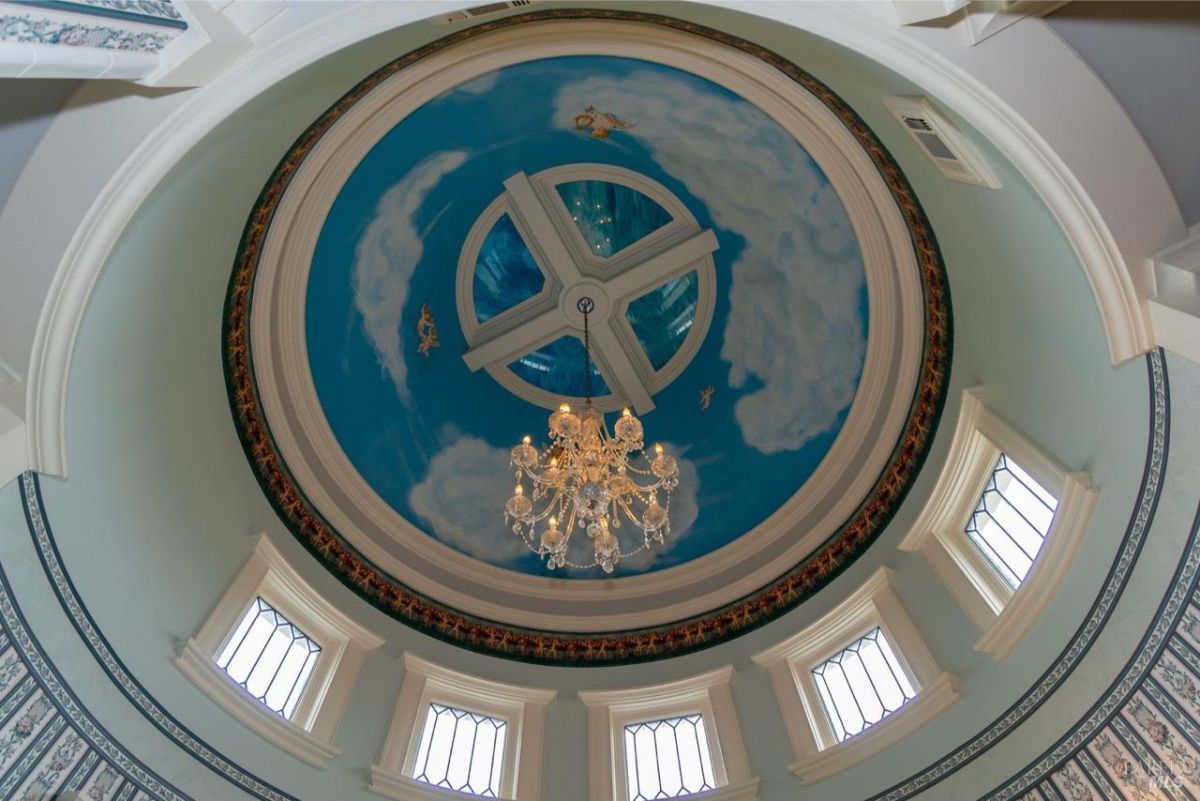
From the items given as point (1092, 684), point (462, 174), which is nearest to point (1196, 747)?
point (1092, 684)

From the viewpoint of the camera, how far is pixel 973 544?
10.3 metres

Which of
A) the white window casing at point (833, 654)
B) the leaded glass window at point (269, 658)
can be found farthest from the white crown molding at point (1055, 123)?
the leaded glass window at point (269, 658)

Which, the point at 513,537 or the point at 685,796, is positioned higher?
the point at 513,537

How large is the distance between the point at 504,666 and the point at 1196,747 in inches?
303

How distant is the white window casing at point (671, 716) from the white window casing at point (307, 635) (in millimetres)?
2892

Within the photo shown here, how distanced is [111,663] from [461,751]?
410cm

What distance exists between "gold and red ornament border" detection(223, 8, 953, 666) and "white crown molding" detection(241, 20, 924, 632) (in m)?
0.20

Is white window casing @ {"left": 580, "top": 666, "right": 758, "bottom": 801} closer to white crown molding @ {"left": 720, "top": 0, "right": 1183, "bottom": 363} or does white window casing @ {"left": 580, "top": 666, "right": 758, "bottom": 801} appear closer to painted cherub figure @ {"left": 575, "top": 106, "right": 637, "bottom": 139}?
white crown molding @ {"left": 720, "top": 0, "right": 1183, "bottom": 363}

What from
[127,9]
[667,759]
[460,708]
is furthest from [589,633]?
[127,9]

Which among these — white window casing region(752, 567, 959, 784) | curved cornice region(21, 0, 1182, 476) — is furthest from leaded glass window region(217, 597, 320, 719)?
white window casing region(752, 567, 959, 784)

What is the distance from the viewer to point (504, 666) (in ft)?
39.7

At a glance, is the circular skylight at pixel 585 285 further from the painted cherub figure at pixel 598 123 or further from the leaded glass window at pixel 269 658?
the leaded glass window at pixel 269 658

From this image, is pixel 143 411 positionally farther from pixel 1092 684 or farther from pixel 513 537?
pixel 1092 684

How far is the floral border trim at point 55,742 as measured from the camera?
24.7 feet
